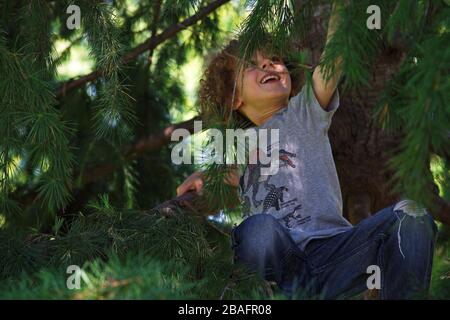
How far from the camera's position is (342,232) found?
6.20ft

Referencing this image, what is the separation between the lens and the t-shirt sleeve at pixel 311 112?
1.96 meters

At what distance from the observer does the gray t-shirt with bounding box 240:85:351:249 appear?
198cm

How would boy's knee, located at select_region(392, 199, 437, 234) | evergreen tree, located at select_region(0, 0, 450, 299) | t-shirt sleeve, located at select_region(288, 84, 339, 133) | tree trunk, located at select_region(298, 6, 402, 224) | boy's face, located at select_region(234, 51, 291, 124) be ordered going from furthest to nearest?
tree trunk, located at select_region(298, 6, 402, 224) → boy's face, located at select_region(234, 51, 291, 124) → t-shirt sleeve, located at select_region(288, 84, 339, 133) → boy's knee, located at select_region(392, 199, 437, 234) → evergreen tree, located at select_region(0, 0, 450, 299)

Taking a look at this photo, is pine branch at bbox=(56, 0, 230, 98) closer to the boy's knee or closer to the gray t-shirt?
the gray t-shirt

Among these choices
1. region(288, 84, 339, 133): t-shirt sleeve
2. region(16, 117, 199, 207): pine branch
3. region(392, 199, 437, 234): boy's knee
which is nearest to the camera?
region(392, 199, 437, 234): boy's knee

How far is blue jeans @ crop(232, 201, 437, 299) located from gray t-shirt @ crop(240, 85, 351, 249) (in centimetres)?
10

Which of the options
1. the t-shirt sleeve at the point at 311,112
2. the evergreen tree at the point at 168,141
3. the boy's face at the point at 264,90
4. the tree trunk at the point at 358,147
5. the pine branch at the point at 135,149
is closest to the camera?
the evergreen tree at the point at 168,141

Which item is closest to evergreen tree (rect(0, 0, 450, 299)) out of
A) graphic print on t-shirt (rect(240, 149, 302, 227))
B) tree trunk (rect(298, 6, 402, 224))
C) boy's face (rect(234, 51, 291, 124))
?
tree trunk (rect(298, 6, 402, 224))

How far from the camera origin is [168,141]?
276cm

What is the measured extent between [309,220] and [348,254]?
0.17 meters

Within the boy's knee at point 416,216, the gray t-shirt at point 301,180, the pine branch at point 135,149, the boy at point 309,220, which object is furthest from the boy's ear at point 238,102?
the boy's knee at point 416,216

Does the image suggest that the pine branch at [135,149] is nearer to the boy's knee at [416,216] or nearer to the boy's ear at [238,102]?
the boy's ear at [238,102]

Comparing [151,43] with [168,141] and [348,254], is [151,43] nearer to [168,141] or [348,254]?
[168,141]
